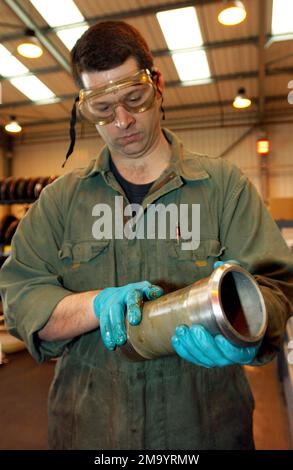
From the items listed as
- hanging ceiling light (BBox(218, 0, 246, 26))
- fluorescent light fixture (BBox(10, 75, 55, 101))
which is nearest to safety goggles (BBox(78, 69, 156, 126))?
hanging ceiling light (BBox(218, 0, 246, 26))

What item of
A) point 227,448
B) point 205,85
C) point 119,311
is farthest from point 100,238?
point 205,85

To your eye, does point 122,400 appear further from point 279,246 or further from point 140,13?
point 140,13

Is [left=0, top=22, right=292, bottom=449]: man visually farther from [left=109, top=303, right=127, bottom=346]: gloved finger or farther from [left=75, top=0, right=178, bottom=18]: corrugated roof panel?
[left=75, top=0, right=178, bottom=18]: corrugated roof panel

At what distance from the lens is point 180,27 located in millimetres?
4176

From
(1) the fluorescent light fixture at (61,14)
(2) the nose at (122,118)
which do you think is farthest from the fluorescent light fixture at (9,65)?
(2) the nose at (122,118)

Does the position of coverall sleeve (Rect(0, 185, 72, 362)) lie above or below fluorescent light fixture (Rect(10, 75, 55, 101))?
below

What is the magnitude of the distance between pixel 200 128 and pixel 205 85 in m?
1.42

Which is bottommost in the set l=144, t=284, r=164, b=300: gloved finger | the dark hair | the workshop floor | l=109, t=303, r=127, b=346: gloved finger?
the workshop floor

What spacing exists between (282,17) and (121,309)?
14.6 ft

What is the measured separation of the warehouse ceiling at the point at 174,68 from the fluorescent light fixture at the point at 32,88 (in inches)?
3.8

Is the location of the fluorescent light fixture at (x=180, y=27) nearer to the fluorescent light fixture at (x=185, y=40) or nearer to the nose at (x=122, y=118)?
the fluorescent light fixture at (x=185, y=40)

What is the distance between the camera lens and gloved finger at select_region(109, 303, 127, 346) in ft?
2.58

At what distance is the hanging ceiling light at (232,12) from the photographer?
10.4 ft

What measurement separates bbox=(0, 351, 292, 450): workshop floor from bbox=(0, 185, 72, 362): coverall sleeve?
53.8 inches
